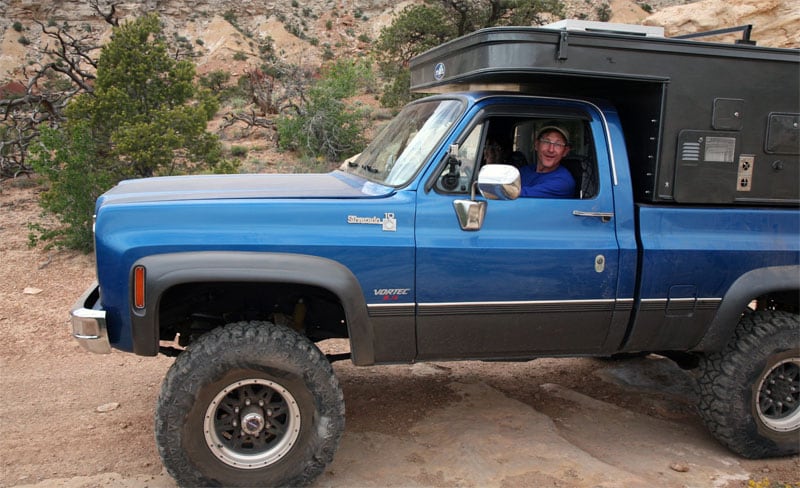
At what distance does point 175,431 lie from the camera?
123 inches

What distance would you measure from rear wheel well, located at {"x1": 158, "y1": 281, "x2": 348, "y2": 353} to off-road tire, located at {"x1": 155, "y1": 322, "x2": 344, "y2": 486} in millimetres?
252

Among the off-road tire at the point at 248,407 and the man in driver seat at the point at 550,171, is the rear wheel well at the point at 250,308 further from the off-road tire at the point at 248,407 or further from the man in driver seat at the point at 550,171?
the man in driver seat at the point at 550,171

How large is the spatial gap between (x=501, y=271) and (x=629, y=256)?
2.42 ft

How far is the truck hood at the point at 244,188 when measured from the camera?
10.9ft

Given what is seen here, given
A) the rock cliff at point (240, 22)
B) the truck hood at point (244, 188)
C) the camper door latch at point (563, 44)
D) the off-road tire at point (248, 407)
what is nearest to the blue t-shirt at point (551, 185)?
the camper door latch at point (563, 44)

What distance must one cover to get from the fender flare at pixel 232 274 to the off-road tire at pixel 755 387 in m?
2.24

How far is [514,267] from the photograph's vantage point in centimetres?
337

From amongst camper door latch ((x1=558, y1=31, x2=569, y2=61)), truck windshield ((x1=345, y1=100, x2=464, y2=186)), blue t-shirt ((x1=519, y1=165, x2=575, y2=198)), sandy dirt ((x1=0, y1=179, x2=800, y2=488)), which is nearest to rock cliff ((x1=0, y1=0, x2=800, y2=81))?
sandy dirt ((x1=0, y1=179, x2=800, y2=488))

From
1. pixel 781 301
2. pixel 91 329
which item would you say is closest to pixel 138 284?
pixel 91 329

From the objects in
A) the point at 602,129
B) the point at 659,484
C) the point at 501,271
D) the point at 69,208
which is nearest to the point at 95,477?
the point at 501,271

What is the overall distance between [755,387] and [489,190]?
213 cm

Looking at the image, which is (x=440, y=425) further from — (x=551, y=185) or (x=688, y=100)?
(x=688, y=100)

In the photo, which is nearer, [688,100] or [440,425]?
[688,100]

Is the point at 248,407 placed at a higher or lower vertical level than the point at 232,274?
lower
